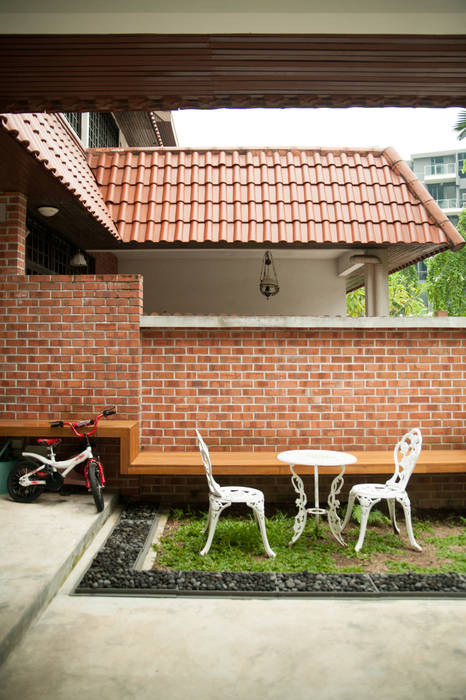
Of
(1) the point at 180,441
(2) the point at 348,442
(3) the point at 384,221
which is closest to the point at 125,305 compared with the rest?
(1) the point at 180,441

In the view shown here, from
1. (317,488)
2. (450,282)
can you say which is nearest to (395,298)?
(450,282)

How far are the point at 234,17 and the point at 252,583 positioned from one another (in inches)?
151

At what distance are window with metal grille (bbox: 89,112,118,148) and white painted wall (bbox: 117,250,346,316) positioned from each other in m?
2.13

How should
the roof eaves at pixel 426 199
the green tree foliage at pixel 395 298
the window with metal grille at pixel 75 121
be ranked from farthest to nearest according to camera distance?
the green tree foliage at pixel 395 298
the window with metal grille at pixel 75 121
the roof eaves at pixel 426 199

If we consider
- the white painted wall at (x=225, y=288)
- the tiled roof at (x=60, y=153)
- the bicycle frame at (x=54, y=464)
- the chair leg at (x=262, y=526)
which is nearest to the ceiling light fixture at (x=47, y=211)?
the tiled roof at (x=60, y=153)

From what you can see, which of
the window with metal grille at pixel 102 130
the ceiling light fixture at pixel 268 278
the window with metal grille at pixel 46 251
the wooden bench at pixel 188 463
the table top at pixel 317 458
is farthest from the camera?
the window with metal grille at pixel 102 130

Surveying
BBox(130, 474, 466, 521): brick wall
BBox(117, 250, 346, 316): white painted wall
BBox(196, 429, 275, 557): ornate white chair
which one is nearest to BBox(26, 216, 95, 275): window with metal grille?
BBox(117, 250, 346, 316): white painted wall

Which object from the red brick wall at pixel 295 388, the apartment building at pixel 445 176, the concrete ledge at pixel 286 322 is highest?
the apartment building at pixel 445 176

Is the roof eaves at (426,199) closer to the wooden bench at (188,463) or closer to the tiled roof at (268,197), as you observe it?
the tiled roof at (268,197)

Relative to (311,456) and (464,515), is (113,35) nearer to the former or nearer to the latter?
(311,456)

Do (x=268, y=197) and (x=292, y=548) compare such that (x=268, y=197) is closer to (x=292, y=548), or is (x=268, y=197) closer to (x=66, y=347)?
(x=66, y=347)

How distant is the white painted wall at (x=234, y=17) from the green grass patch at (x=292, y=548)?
409 centimetres

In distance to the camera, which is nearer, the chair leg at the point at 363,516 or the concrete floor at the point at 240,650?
the concrete floor at the point at 240,650

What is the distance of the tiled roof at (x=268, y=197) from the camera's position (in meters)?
8.07
